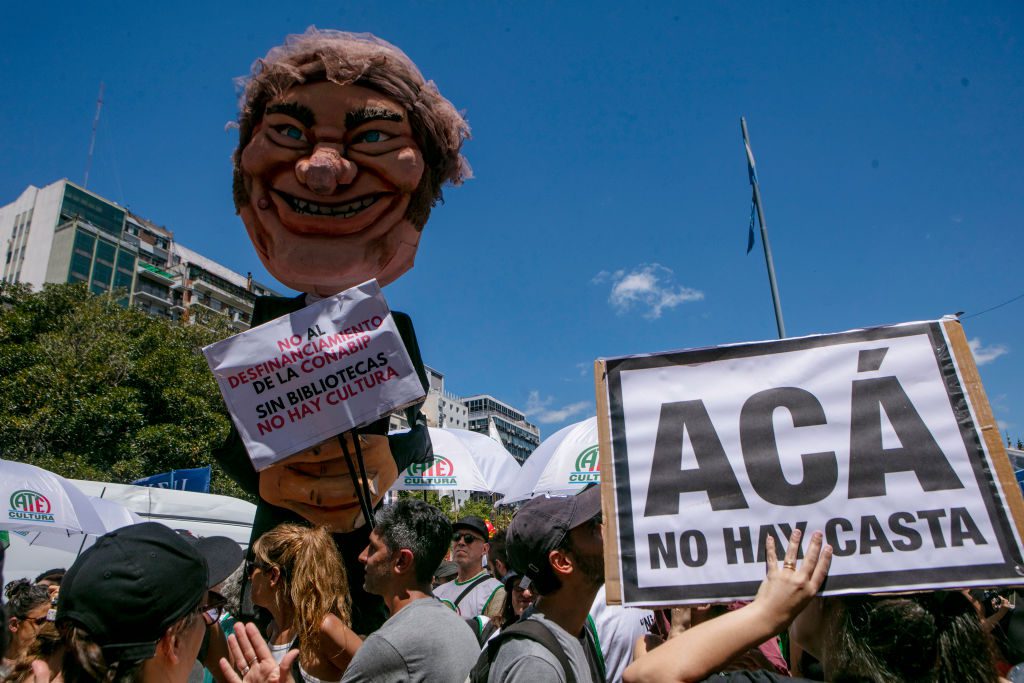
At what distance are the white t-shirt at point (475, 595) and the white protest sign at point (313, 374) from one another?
2.15 metres

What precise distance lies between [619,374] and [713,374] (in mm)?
281

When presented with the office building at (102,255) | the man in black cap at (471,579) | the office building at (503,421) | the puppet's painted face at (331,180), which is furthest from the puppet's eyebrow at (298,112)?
the office building at (503,421)

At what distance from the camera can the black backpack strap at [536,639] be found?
2117 mm

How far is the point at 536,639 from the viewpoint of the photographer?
2117 millimetres

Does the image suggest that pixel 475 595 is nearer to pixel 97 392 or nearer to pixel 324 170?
pixel 324 170

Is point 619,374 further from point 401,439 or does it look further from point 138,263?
point 138,263

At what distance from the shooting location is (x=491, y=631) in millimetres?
3918

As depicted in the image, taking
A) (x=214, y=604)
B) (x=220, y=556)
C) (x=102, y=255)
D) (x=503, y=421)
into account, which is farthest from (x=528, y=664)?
(x=503, y=421)

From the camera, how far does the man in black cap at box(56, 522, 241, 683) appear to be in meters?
1.74

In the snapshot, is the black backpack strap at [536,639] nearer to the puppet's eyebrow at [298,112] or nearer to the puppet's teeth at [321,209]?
the puppet's teeth at [321,209]

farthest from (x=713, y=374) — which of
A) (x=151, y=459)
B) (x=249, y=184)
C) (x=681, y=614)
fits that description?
(x=151, y=459)

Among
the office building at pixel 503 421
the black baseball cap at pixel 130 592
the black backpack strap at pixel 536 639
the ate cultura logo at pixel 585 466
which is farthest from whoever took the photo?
the office building at pixel 503 421

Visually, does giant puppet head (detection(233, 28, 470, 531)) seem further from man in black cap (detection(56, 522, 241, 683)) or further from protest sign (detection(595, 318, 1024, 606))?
protest sign (detection(595, 318, 1024, 606))

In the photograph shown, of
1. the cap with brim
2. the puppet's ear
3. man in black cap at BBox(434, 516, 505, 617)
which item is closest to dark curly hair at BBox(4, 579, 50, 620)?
the cap with brim
